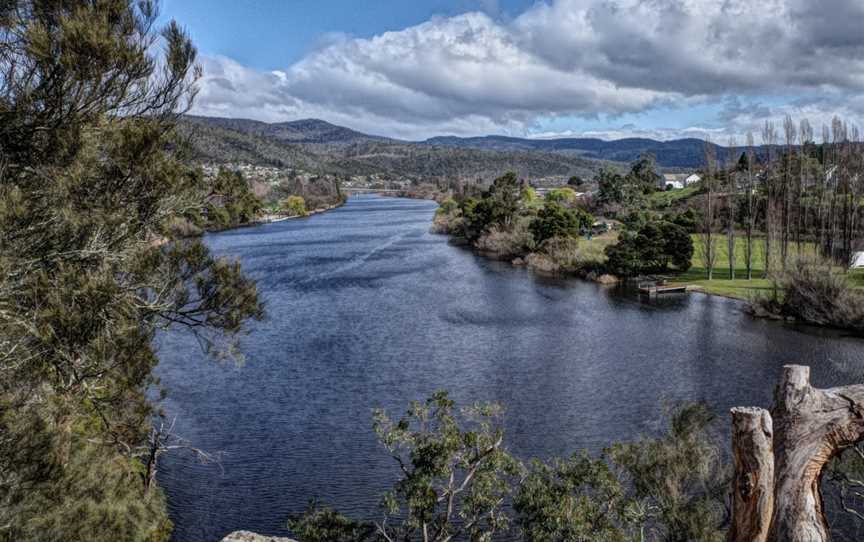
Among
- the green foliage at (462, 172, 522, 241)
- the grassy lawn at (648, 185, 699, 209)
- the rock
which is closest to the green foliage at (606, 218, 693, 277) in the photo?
the green foliage at (462, 172, 522, 241)

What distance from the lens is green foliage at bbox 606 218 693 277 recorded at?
53.8 m

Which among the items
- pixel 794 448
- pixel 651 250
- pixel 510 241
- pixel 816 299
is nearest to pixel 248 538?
pixel 794 448

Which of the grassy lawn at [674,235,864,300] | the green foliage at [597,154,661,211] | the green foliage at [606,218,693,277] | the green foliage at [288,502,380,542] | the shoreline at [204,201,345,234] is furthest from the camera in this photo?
the shoreline at [204,201,345,234]

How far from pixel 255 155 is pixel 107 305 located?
196647 mm

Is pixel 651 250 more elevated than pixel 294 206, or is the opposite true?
pixel 294 206

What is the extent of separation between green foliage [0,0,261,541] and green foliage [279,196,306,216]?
112 metres

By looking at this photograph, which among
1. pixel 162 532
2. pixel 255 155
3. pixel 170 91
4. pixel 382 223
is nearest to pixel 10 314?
pixel 170 91

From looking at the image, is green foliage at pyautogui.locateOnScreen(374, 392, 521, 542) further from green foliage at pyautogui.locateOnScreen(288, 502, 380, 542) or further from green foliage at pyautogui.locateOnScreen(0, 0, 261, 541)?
green foliage at pyautogui.locateOnScreen(0, 0, 261, 541)

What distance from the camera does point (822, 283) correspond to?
3800 cm

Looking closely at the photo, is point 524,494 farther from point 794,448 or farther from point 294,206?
point 294,206

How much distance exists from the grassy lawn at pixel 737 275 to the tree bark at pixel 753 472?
40.4 meters

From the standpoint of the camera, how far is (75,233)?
350 inches

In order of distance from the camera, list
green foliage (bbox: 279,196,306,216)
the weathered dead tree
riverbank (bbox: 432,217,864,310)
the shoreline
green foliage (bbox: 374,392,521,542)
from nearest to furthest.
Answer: the weathered dead tree < green foliage (bbox: 374,392,521,542) < riverbank (bbox: 432,217,864,310) < the shoreline < green foliage (bbox: 279,196,306,216)

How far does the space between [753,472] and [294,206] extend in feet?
393
